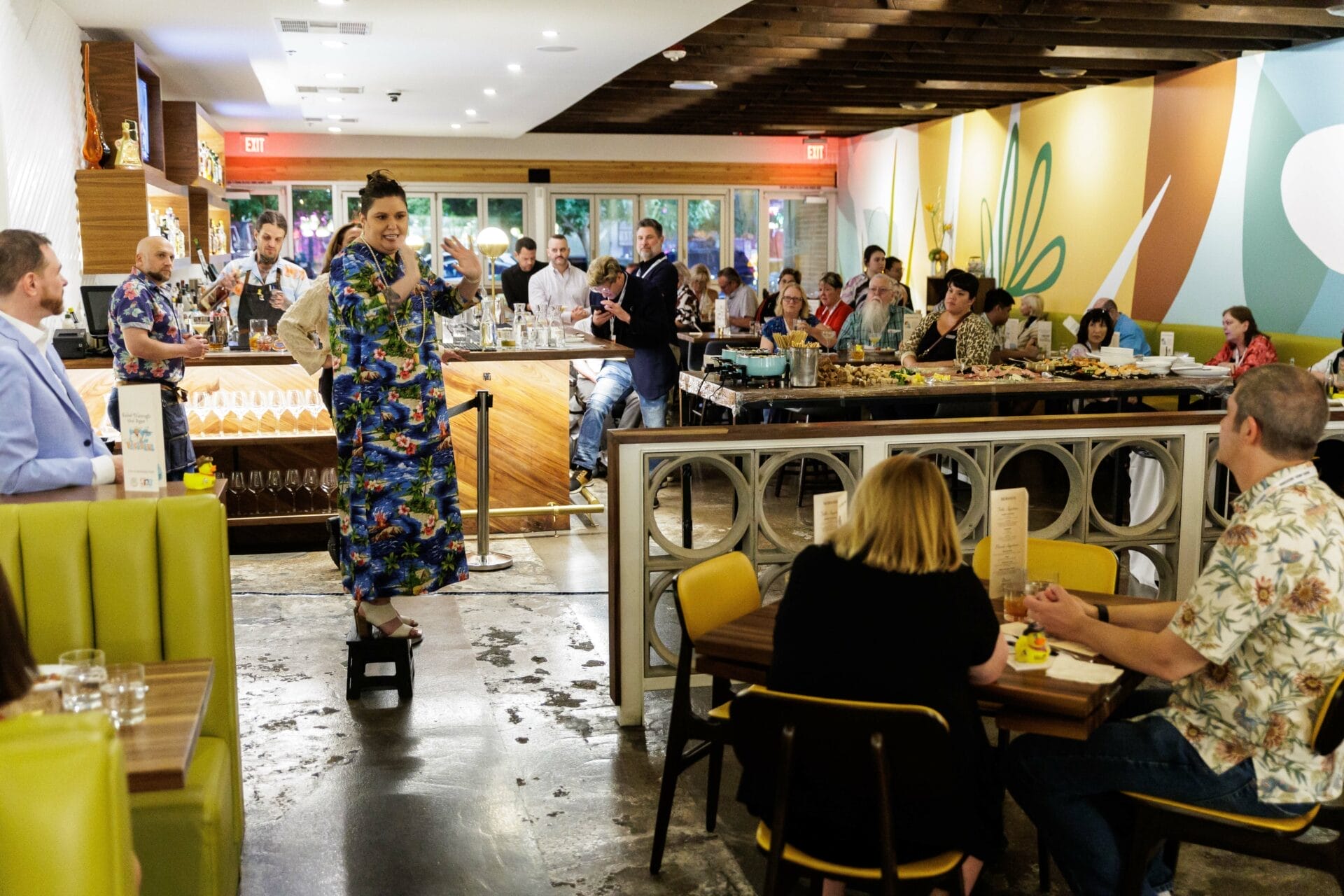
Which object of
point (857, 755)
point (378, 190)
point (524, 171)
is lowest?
point (857, 755)

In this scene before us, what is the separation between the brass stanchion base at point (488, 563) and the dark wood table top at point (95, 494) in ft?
10.3

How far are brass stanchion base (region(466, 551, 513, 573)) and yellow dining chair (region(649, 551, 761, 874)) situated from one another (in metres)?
3.19

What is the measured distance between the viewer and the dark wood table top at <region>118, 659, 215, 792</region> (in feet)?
6.63

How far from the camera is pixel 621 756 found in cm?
415

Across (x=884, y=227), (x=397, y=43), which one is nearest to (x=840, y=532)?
(x=397, y=43)

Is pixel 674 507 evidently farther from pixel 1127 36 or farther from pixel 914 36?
pixel 1127 36

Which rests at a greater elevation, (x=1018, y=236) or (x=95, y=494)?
(x=1018, y=236)

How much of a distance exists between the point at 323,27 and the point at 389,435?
4.13 m

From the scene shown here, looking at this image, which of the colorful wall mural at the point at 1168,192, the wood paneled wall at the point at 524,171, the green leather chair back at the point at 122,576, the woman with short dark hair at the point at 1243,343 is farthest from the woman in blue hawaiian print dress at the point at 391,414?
the wood paneled wall at the point at 524,171

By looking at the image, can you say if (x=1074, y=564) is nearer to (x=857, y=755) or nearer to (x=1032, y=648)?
(x=1032, y=648)

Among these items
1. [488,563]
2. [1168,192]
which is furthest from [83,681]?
[1168,192]

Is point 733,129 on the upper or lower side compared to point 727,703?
upper

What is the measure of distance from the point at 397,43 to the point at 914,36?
374 cm

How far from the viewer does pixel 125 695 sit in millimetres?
2256
